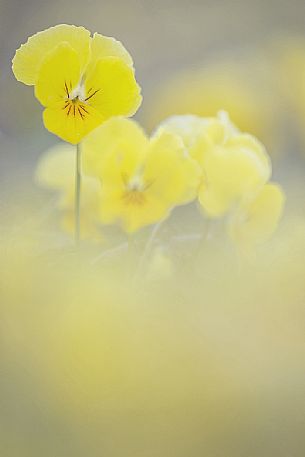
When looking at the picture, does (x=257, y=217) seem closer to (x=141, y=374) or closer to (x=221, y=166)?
(x=221, y=166)

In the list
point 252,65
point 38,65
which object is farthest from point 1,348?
point 252,65

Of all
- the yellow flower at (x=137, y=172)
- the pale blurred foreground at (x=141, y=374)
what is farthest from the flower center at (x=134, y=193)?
the pale blurred foreground at (x=141, y=374)

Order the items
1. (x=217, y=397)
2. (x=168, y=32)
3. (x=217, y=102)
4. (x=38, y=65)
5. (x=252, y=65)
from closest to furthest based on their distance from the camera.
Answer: (x=217, y=397)
(x=38, y=65)
(x=217, y=102)
(x=252, y=65)
(x=168, y=32)

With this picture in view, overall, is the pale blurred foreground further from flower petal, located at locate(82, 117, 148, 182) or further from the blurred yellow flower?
the blurred yellow flower

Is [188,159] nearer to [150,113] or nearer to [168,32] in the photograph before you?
[150,113]

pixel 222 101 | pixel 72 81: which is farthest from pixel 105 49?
pixel 222 101

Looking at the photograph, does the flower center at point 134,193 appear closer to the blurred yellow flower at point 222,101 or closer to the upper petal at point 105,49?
the upper petal at point 105,49

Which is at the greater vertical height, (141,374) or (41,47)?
(41,47)

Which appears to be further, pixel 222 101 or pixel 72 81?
pixel 222 101
